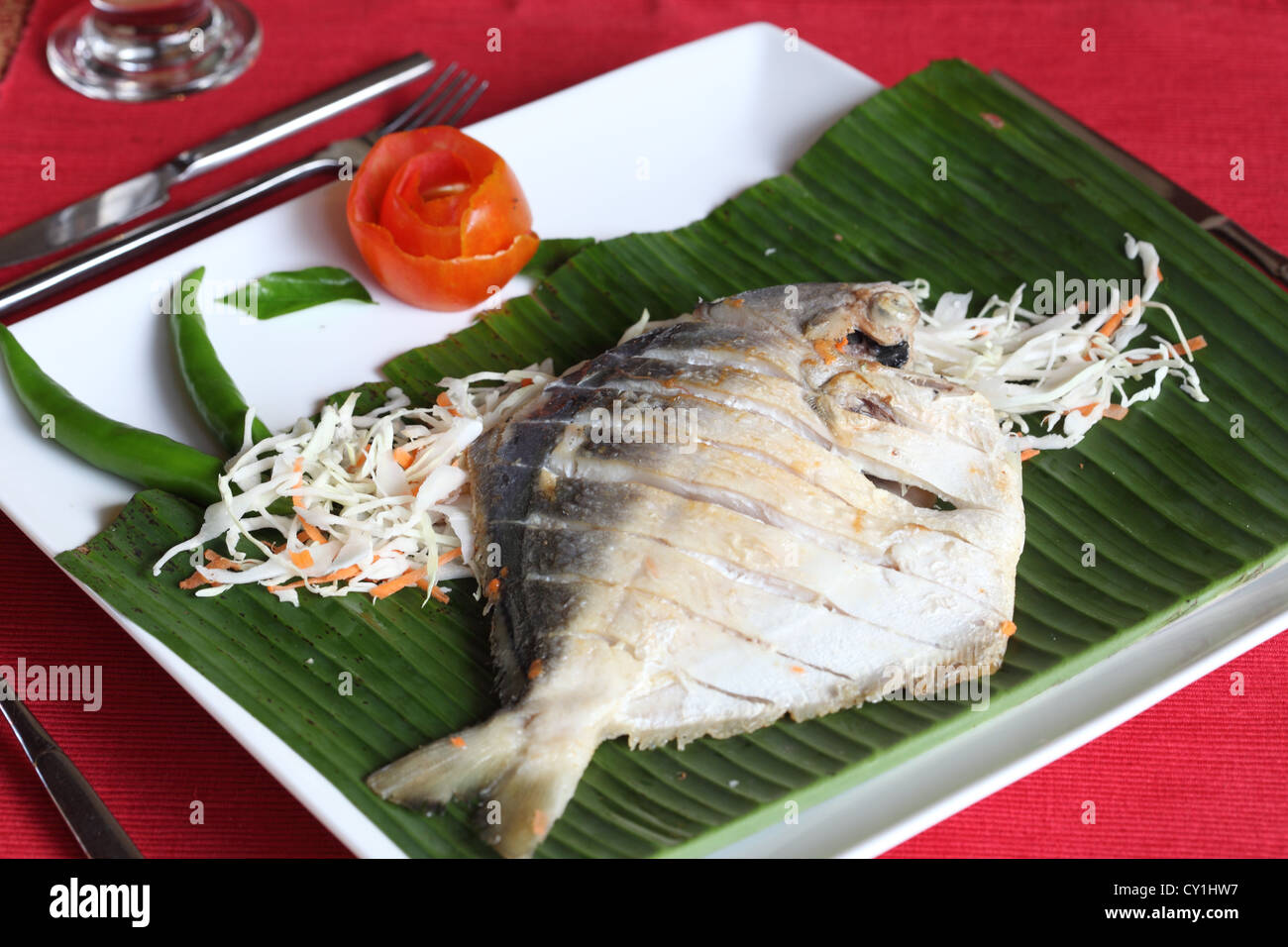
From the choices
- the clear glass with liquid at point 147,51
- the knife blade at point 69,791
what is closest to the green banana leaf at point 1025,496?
the knife blade at point 69,791

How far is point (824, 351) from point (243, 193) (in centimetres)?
250

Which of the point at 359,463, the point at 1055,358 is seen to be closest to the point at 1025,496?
the point at 1055,358

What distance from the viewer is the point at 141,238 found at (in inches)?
175

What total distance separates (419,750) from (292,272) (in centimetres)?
209

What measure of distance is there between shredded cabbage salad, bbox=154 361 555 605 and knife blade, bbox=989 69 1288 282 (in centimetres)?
257

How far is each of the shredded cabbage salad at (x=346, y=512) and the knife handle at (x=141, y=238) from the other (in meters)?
1.25

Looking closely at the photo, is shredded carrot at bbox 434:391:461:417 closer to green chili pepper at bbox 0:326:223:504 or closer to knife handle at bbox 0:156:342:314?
green chili pepper at bbox 0:326:223:504

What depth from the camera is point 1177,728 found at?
3.50 m

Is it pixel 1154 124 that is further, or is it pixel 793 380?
pixel 1154 124

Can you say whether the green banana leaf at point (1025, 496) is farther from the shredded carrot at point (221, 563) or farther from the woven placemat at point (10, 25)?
the woven placemat at point (10, 25)

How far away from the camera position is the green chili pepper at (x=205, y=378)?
3.74m
